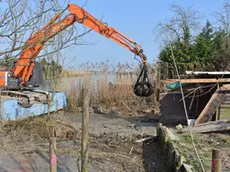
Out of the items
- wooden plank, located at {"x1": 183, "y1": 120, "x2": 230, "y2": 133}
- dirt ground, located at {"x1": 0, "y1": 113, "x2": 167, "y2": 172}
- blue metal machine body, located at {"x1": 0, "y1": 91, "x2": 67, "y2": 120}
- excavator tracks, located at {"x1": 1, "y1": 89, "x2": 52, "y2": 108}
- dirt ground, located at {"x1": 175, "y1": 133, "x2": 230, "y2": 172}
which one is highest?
excavator tracks, located at {"x1": 1, "y1": 89, "x2": 52, "y2": 108}

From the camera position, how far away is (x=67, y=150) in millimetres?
6160

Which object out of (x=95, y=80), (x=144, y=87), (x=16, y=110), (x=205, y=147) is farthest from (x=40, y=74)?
(x=205, y=147)

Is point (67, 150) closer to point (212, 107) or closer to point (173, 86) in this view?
point (212, 107)

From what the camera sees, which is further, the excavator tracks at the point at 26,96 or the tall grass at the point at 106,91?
the tall grass at the point at 106,91

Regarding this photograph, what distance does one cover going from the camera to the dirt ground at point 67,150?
5.28 metres

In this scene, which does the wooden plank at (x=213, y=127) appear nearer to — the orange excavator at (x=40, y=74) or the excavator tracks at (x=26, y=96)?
the orange excavator at (x=40, y=74)

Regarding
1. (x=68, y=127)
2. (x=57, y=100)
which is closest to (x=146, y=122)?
(x=57, y=100)

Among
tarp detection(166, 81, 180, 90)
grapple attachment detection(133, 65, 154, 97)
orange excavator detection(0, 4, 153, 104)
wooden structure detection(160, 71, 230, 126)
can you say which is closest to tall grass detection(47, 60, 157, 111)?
orange excavator detection(0, 4, 153, 104)

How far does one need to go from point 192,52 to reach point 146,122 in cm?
769

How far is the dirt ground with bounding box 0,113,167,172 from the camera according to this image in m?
5.28

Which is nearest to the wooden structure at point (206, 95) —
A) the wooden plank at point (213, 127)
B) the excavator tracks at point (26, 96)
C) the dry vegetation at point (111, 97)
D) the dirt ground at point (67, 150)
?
the wooden plank at point (213, 127)

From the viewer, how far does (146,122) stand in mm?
11531

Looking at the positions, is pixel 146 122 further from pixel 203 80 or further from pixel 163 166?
pixel 163 166

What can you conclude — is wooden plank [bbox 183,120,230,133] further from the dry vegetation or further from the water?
the water
